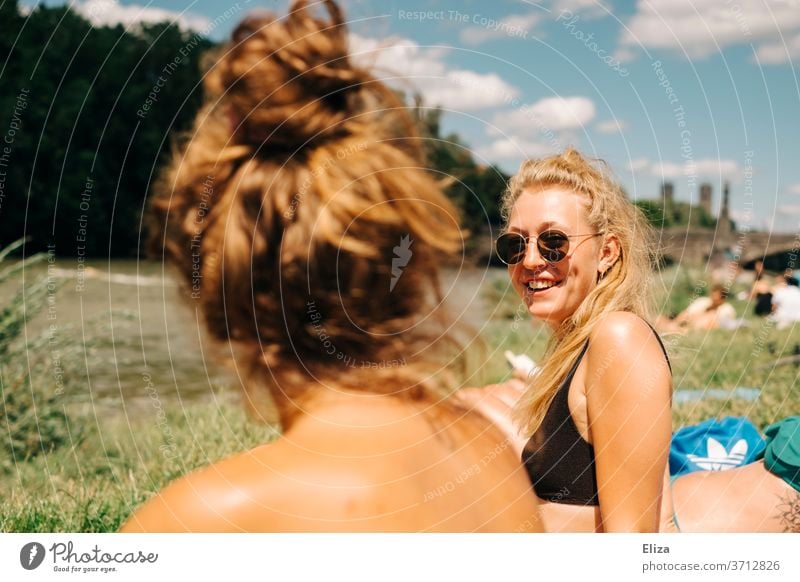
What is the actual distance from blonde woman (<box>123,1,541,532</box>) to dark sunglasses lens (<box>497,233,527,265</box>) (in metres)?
0.60

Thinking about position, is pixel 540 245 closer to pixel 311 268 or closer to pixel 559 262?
pixel 559 262

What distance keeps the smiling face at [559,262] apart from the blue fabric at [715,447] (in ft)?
2.52

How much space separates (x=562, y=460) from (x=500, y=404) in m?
0.65

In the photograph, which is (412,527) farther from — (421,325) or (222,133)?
(222,133)

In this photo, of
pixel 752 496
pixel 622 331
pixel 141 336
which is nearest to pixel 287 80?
pixel 622 331

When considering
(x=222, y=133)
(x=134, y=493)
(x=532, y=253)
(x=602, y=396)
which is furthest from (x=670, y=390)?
(x=134, y=493)

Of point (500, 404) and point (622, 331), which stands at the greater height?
point (622, 331)

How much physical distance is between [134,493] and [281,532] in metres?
1.01

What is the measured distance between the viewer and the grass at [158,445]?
2.03 m

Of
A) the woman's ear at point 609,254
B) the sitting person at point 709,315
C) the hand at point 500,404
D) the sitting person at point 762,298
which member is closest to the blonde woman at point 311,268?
the woman's ear at point 609,254

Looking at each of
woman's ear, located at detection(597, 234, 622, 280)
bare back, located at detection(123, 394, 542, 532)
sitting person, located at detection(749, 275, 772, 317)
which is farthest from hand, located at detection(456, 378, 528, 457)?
sitting person, located at detection(749, 275, 772, 317)

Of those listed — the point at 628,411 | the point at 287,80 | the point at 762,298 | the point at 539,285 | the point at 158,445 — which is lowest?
the point at 762,298

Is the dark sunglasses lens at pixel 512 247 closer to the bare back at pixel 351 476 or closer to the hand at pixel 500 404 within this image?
the hand at pixel 500 404

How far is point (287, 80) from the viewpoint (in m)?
1.08
